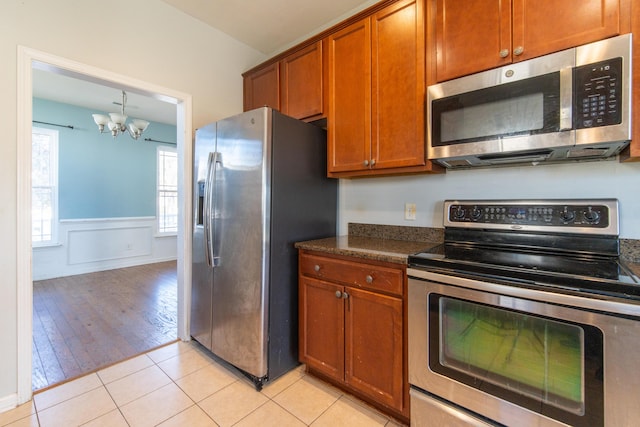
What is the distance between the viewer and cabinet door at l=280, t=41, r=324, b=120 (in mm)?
2090

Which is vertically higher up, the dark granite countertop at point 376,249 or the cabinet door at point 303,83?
the cabinet door at point 303,83

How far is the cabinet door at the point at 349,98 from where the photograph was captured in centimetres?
182

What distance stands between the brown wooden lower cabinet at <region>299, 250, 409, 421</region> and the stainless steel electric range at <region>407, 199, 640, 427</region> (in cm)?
10

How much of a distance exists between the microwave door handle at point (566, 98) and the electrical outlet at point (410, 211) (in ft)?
2.97

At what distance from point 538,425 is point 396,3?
2.16 meters

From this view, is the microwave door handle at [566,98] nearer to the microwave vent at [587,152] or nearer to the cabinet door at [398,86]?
the microwave vent at [587,152]

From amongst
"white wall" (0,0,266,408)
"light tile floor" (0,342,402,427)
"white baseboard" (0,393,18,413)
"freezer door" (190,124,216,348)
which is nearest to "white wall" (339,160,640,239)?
"freezer door" (190,124,216,348)

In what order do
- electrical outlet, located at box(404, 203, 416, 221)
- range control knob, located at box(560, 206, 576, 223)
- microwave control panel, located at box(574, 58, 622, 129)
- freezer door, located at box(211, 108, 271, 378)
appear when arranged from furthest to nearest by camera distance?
electrical outlet, located at box(404, 203, 416, 221) → freezer door, located at box(211, 108, 271, 378) → range control knob, located at box(560, 206, 576, 223) → microwave control panel, located at box(574, 58, 622, 129)

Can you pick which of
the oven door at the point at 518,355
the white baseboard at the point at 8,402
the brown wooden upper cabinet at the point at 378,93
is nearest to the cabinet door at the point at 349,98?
the brown wooden upper cabinet at the point at 378,93

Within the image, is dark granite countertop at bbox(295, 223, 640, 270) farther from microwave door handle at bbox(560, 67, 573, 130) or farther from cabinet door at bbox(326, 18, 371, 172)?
microwave door handle at bbox(560, 67, 573, 130)

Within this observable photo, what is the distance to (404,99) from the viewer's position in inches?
65.2

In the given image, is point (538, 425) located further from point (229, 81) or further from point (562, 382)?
point (229, 81)

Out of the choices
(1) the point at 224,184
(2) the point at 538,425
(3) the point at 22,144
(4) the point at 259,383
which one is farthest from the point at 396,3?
(4) the point at 259,383

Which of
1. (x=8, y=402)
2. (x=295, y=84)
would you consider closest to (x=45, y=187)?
(x=8, y=402)
